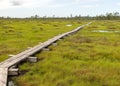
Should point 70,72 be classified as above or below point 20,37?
above

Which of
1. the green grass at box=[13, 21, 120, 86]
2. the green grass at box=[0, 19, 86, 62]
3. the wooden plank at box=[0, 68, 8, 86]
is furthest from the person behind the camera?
the green grass at box=[0, 19, 86, 62]

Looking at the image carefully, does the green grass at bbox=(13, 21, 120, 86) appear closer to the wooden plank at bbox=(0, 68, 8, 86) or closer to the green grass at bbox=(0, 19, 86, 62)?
the wooden plank at bbox=(0, 68, 8, 86)

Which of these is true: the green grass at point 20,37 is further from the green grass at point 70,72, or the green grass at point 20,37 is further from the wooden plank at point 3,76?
the wooden plank at point 3,76

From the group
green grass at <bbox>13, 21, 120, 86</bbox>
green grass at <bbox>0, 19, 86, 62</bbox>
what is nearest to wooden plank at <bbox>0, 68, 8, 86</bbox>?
green grass at <bbox>13, 21, 120, 86</bbox>

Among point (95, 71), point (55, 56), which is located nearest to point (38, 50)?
point (55, 56)

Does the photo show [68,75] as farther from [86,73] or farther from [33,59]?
[33,59]

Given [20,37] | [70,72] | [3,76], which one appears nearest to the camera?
[3,76]

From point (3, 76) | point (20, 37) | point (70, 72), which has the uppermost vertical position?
point (3, 76)

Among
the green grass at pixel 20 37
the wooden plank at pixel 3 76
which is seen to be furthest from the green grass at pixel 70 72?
the green grass at pixel 20 37

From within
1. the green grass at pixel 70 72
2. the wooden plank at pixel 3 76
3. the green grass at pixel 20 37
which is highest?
the wooden plank at pixel 3 76

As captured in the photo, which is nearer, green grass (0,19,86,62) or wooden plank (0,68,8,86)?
wooden plank (0,68,8,86)

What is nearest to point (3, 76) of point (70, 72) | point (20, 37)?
point (70, 72)

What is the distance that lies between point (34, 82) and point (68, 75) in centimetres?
114

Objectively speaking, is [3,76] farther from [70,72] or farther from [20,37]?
[20,37]
